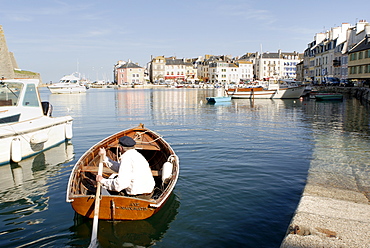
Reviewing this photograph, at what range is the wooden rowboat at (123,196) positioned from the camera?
759cm

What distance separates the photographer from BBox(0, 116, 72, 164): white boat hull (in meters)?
13.6

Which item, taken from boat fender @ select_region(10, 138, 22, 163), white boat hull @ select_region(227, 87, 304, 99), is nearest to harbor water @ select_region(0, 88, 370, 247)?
boat fender @ select_region(10, 138, 22, 163)

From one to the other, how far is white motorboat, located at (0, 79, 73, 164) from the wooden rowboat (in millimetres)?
4800

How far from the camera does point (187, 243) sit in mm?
7383

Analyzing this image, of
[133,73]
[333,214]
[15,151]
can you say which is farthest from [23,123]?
[133,73]

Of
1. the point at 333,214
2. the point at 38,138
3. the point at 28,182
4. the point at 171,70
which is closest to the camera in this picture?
the point at 333,214

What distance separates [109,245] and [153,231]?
114 cm

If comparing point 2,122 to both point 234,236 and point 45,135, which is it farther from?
point 234,236

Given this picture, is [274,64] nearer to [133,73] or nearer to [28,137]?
[133,73]

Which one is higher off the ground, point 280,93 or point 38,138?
point 280,93

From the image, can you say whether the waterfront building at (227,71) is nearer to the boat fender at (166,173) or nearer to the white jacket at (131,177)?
the boat fender at (166,173)

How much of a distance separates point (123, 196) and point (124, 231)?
904 millimetres

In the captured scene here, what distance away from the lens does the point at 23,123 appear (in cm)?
1509

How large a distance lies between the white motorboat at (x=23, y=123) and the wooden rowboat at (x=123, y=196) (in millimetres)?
4800
